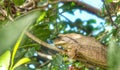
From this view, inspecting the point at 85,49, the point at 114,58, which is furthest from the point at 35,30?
the point at 114,58

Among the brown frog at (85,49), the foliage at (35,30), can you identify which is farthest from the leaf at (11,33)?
the brown frog at (85,49)

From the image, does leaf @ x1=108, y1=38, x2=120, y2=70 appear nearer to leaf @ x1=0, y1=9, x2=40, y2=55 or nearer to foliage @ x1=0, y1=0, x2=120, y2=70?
foliage @ x1=0, y1=0, x2=120, y2=70

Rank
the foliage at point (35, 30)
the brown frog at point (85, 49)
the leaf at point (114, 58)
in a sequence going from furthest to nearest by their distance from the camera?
the brown frog at point (85, 49) → the foliage at point (35, 30) → the leaf at point (114, 58)

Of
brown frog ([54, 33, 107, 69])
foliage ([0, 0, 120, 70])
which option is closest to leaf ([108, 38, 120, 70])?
foliage ([0, 0, 120, 70])

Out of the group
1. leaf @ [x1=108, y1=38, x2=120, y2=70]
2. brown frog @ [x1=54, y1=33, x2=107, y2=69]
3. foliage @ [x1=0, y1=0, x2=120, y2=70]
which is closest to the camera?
leaf @ [x1=108, y1=38, x2=120, y2=70]

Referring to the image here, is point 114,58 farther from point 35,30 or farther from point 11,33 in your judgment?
point 35,30

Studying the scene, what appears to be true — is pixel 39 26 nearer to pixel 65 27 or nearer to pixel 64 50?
pixel 64 50

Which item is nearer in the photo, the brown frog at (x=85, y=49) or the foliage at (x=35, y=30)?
the foliage at (x=35, y=30)

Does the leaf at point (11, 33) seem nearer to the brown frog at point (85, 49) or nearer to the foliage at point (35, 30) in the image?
the foliage at point (35, 30)
